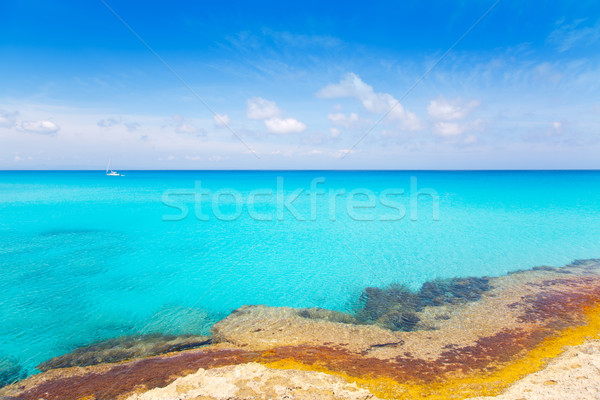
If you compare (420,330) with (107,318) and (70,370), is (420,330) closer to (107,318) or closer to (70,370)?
(70,370)

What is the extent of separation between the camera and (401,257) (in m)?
18.4

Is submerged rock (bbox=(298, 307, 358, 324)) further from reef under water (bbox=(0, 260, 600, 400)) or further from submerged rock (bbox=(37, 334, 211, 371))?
submerged rock (bbox=(37, 334, 211, 371))

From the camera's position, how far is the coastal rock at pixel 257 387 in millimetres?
6633

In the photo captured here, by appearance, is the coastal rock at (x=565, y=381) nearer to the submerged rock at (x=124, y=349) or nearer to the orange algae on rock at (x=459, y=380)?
the orange algae on rock at (x=459, y=380)

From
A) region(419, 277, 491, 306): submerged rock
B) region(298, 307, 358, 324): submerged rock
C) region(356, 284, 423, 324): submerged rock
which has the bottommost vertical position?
region(298, 307, 358, 324): submerged rock

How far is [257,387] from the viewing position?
6918 millimetres

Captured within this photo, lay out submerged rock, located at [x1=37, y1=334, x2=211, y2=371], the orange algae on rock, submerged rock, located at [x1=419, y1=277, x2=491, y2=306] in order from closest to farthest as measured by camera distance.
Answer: the orange algae on rock
submerged rock, located at [x1=37, y1=334, x2=211, y2=371]
submerged rock, located at [x1=419, y1=277, x2=491, y2=306]

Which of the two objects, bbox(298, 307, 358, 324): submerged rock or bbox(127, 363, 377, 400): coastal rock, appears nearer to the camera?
bbox(127, 363, 377, 400): coastal rock

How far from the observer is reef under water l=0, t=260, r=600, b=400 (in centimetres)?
707

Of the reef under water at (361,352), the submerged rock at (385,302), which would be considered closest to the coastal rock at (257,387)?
the reef under water at (361,352)

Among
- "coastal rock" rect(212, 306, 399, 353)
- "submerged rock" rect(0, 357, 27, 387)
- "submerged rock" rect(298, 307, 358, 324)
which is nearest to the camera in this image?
"submerged rock" rect(0, 357, 27, 387)

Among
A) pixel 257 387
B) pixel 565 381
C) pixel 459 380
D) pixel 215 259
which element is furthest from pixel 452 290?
pixel 215 259

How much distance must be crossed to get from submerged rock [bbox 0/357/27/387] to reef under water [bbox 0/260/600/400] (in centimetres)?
60

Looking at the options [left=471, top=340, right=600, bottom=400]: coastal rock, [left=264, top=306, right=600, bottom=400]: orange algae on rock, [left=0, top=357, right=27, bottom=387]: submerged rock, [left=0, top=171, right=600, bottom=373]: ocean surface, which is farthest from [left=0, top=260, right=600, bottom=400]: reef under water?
[left=0, top=171, right=600, bottom=373]: ocean surface
